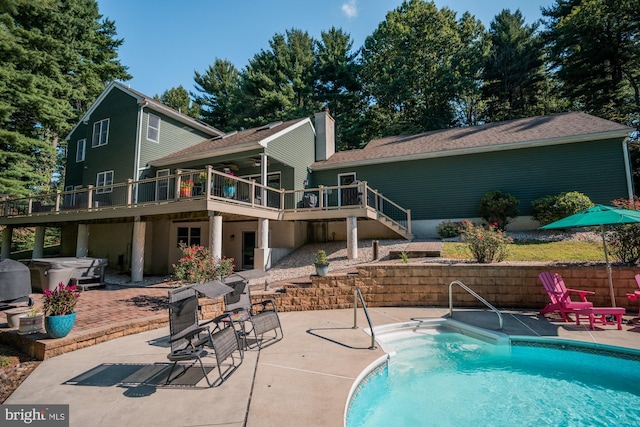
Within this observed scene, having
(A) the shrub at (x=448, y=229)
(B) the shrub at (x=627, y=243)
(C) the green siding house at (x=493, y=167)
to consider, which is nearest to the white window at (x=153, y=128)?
(C) the green siding house at (x=493, y=167)

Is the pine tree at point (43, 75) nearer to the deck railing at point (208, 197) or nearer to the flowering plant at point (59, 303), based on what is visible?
the deck railing at point (208, 197)

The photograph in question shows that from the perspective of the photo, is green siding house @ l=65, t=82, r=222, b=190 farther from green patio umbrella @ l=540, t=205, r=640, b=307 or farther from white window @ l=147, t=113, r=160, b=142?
green patio umbrella @ l=540, t=205, r=640, b=307

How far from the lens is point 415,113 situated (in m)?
29.5

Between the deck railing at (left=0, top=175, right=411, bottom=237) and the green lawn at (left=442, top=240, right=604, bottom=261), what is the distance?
373 cm

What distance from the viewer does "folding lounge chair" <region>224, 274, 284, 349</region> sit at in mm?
5227

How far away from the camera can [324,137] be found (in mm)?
18703

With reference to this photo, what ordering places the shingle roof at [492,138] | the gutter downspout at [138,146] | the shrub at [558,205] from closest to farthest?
the shrub at [558,205], the shingle roof at [492,138], the gutter downspout at [138,146]

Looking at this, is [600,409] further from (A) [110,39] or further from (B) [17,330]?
(A) [110,39]

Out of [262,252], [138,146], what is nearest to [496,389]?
[262,252]

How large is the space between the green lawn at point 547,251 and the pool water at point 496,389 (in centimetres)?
456

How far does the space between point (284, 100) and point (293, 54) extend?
721 cm

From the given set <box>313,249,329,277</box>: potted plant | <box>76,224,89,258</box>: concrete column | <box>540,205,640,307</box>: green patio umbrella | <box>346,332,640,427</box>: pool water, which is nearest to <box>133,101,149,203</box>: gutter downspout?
<box>76,224,89,258</box>: concrete column

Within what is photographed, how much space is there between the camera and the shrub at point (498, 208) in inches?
511

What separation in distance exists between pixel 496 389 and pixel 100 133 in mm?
21719
